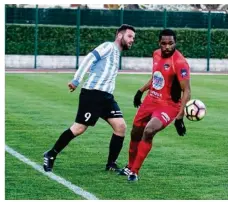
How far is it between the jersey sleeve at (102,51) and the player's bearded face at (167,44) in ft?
2.25

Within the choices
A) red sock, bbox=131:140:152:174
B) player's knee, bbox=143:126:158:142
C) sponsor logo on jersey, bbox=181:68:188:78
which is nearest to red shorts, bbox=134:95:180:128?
player's knee, bbox=143:126:158:142

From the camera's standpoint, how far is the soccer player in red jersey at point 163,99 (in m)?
10.9

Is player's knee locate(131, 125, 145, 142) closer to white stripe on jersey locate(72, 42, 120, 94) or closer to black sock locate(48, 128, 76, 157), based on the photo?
white stripe on jersey locate(72, 42, 120, 94)

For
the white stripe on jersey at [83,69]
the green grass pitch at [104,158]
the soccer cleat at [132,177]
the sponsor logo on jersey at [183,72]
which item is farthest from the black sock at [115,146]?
the sponsor logo on jersey at [183,72]

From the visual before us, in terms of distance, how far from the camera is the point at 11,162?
480 inches

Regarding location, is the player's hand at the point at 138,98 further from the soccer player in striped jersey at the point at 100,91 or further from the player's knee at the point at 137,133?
the player's knee at the point at 137,133

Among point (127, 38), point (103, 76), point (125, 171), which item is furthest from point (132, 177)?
point (127, 38)

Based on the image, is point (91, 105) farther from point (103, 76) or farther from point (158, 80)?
point (158, 80)

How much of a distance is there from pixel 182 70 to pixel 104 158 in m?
2.31

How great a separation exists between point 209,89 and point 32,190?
17111mm

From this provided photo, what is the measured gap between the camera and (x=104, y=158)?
12.7 m

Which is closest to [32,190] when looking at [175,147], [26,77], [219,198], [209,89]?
[219,198]

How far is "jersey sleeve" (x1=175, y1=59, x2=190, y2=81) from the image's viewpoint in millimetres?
10938
